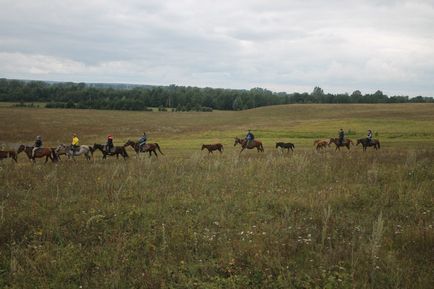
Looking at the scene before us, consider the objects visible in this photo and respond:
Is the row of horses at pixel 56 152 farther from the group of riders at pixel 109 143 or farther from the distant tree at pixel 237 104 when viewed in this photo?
the distant tree at pixel 237 104

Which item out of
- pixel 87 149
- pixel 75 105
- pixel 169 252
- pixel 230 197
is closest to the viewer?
pixel 169 252

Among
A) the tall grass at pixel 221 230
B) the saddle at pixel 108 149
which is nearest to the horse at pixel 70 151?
the saddle at pixel 108 149

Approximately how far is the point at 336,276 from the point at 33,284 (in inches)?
217

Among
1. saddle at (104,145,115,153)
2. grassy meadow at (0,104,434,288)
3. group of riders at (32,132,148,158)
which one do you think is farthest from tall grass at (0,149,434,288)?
saddle at (104,145,115,153)

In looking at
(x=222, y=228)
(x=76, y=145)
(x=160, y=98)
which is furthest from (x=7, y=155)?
(x=160, y=98)

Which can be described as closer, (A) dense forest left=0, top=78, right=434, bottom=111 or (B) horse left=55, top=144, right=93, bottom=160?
(B) horse left=55, top=144, right=93, bottom=160

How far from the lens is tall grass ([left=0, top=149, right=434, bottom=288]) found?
291 inches

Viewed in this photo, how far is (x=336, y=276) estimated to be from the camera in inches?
283

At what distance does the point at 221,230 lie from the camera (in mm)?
9367

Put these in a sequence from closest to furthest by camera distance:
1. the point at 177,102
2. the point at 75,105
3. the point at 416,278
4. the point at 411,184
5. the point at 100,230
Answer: the point at 416,278, the point at 100,230, the point at 411,184, the point at 75,105, the point at 177,102

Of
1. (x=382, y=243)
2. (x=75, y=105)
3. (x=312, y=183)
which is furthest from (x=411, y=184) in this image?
(x=75, y=105)

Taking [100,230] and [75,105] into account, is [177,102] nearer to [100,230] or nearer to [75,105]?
[75,105]

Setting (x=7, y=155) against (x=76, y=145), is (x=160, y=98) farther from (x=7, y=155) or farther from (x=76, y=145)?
(x=7, y=155)

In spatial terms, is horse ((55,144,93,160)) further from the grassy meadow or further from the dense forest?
the dense forest
